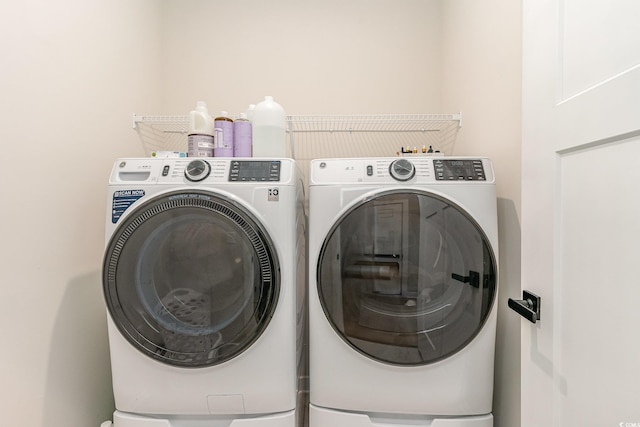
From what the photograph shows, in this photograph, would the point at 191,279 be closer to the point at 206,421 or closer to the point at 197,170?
the point at 197,170

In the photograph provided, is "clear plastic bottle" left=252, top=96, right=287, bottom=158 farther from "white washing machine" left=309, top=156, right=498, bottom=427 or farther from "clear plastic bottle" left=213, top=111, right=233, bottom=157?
"white washing machine" left=309, top=156, right=498, bottom=427

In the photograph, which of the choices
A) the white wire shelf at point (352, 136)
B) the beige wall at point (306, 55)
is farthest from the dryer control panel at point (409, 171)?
the beige wall at point (306, 55)

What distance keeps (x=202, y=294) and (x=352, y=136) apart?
47.0 inches

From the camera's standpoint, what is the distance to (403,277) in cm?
100

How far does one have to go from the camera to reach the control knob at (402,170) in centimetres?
100

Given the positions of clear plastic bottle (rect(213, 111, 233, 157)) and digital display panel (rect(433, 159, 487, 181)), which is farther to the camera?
clear plastic bottle (rect(213, 111, 233, 157))

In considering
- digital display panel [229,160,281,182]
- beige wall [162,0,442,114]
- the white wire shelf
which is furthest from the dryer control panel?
beige wall [162,0,442,114]

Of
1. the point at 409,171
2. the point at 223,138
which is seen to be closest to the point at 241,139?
the point at 223,138

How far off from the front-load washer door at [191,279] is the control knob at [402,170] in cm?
49

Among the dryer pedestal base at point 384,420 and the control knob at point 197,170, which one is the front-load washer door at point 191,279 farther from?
the dryer pedestal base at point 384,420
